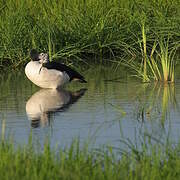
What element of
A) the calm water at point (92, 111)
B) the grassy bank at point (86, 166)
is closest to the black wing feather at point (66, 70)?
the calm water at point (92, 111)

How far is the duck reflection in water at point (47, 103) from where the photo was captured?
29.4 ft

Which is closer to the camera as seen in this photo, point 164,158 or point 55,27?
point 164,158

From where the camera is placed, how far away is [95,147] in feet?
23.8

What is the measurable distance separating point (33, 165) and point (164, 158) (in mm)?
1044

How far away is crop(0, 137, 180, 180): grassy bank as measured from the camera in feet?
18.8

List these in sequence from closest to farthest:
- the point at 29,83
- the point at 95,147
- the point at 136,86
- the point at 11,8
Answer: the point at 95,147
the point at 136,86
the point at 29,83
the point at 11,8

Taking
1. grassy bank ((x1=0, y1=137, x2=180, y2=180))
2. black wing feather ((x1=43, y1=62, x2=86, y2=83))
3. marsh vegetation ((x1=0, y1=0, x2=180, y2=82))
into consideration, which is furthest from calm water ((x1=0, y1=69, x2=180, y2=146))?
marsh vegetation ((x1=0, y1=0, x2=180, y2=82))

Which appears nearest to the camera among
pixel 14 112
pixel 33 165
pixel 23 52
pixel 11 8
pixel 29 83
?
pixel 33 165

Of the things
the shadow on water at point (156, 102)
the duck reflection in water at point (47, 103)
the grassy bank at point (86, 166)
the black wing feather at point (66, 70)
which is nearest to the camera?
the grassy bank at point (86, 166)

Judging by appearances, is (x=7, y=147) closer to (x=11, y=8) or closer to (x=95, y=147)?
(x=95, y=147)

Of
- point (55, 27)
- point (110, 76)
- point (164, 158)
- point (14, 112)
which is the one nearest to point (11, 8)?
point (55, 27)

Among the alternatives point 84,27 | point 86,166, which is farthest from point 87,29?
A: point 86,166

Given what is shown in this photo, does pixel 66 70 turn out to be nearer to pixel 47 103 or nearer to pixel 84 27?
pixel 47 103

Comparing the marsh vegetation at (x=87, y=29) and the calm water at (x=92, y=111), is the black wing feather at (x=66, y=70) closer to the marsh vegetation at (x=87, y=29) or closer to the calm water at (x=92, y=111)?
the calm water at (x=92, y=111)
